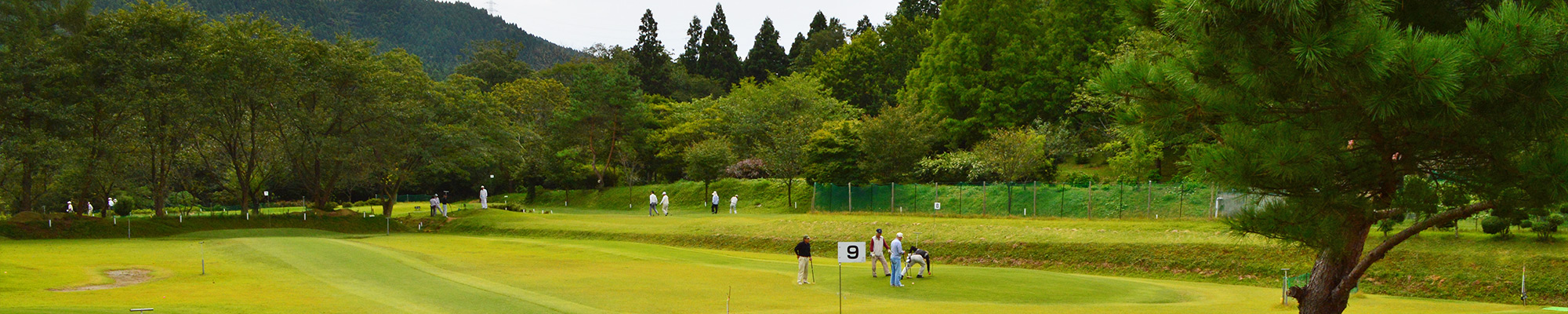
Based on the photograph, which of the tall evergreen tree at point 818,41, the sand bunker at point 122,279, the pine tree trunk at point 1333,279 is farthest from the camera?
the tall evergreen tree at point 818,41

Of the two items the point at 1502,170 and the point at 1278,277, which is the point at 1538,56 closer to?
the point at 1502,170

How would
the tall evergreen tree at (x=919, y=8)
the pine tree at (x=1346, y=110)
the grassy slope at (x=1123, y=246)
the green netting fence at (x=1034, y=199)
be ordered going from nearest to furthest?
the pine tree at (x=1346, y=110) < the grassy slope at (x=1123, y=246) < the green netting fence at (x=1034, y=199) < the tall evergreen tree at (x=919, y=8)

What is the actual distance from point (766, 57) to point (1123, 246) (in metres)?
87.3

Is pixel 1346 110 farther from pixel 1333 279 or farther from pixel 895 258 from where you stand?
pixel 895 258

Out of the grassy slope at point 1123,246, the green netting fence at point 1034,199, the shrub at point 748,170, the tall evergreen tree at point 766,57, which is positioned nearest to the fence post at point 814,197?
the green netting fence at point 1034,199

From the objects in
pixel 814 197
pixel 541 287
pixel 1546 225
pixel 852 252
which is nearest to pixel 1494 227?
pixel 1546 225

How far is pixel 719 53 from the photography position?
11588cm

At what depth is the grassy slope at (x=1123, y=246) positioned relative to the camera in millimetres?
24172

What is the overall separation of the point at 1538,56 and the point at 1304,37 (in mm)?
1968

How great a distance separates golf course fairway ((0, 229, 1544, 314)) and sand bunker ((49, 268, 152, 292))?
1.08 ft

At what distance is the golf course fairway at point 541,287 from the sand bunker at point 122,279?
1.08 feet

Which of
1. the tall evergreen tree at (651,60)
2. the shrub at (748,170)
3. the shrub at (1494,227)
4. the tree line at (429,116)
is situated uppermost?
the tall evergreen tree at (651,60)

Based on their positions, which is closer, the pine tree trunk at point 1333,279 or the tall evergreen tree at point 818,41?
the pine tree trunk at point 1333,279

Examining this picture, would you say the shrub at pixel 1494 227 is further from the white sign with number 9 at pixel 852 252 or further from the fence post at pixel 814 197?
the fence post at pixel 814 197
